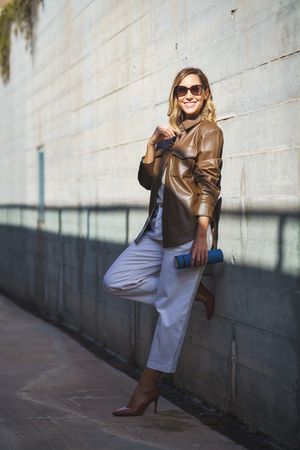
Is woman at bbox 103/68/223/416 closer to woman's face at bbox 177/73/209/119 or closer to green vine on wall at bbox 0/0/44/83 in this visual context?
woman's face at bbox 177/73/209/119

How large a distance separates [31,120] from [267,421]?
27.2ft

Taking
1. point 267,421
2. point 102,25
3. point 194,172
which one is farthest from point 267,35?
point 102,25

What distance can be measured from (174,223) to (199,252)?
25 cm

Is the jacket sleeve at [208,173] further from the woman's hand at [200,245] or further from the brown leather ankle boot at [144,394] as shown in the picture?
the brown leather ankle boot at [144,394]

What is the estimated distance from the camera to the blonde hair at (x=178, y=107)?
5.50m

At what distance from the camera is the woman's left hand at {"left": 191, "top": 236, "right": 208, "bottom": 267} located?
527 cm

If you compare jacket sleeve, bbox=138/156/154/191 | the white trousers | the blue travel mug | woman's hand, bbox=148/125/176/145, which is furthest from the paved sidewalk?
woman's hand, bbox=148/125/176/145

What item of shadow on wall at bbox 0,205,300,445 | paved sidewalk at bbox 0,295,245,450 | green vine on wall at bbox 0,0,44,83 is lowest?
paved sidewalk at bbox 0,295,245,450

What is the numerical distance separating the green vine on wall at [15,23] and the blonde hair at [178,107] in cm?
627

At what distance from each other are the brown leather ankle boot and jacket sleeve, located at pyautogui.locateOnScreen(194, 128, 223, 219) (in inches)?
40.6

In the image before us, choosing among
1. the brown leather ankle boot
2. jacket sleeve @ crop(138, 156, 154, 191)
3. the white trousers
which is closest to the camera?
the white trousers

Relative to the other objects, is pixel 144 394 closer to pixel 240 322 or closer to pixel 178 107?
pixel 240 322

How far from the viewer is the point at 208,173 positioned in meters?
5.30

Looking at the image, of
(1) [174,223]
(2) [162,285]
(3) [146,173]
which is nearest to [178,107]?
(3) [146,173]
